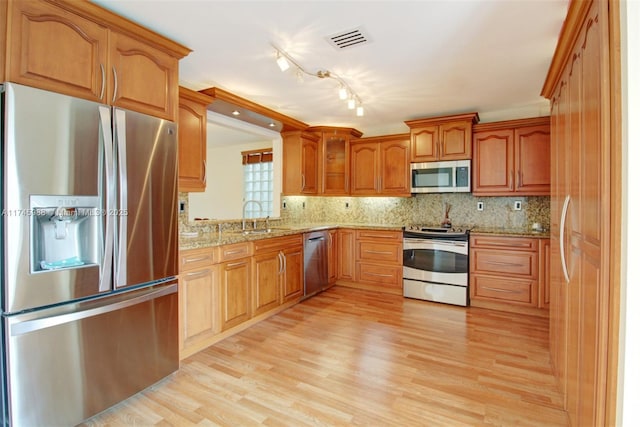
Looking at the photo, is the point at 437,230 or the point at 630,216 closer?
the point at 630,216

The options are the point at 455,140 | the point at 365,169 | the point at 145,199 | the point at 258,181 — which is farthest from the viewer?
the point at 258,181

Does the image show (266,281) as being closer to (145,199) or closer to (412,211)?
(145,199)

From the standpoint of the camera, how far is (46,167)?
162cm

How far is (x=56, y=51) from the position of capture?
5.61 ft

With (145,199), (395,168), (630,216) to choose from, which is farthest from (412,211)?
(630,216)

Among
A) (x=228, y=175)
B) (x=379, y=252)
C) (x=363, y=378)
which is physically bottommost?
(x=363, y=378)

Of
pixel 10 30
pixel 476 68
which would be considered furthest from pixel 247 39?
pixel 476 68

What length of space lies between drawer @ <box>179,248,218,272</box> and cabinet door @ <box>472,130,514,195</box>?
10.8 ft

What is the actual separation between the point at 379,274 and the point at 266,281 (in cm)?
177

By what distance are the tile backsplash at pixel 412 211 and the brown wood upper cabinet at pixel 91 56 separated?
4.04ft

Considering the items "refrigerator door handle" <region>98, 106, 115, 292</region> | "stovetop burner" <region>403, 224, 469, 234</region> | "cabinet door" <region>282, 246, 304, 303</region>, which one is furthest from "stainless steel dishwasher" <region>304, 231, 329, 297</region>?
"refrigerator door handle" <region>98, 106, 115, 292</region>

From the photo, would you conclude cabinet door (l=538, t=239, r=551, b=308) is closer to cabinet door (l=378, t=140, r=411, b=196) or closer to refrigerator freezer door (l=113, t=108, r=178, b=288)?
cabinet door (l=378, t=140, r=411, b=196)

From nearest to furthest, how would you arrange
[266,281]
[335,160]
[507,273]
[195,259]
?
1. [195,259]
2. [266,281]
3. [507,273]
4. [335,160]

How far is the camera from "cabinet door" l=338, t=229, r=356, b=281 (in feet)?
15.4
